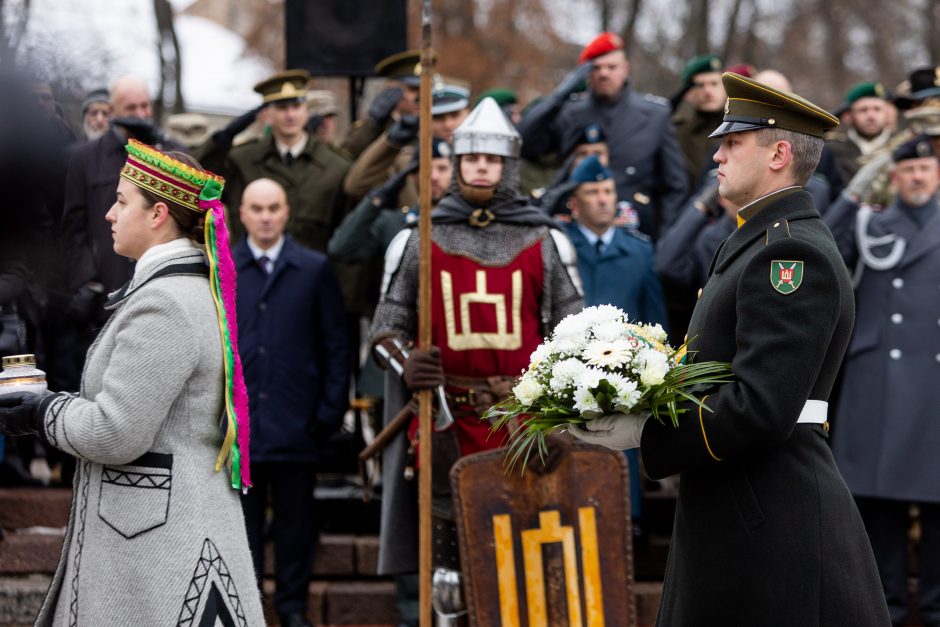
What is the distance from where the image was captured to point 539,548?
557cm

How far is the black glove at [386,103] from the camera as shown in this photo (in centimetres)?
769

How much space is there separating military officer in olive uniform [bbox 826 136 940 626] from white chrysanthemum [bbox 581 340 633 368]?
3475mm

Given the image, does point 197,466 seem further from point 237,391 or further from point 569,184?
point 569,184

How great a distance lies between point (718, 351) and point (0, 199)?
244 centimetres

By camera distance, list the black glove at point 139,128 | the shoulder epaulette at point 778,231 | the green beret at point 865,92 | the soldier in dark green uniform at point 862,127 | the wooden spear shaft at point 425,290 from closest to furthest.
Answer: the shoulder epaulette at point 778,231 < the wooden spear shaft at point 425,290 < the black glove at point 139,128 < the soldier in dark green uniform at point 862,127 < the green beret at point 865,92

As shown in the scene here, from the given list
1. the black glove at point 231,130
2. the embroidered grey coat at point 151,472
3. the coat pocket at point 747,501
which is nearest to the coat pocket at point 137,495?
the embroidered grey coat at point 151,472

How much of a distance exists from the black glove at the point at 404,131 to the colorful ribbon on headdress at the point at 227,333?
292 centimetres

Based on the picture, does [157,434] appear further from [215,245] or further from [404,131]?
[404,131]

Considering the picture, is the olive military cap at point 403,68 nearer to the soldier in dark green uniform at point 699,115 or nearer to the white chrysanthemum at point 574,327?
the soldier in dark green uniform at point 699,115

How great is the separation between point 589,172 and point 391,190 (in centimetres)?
102

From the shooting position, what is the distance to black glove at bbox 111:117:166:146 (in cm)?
662

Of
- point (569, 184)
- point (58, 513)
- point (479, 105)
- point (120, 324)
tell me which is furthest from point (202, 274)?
point (58, 513)

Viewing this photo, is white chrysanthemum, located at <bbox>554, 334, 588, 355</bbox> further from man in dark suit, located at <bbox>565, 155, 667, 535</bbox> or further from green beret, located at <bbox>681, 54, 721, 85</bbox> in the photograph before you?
green beret, located at <bbox>681, 54, 721, 85</bbox>

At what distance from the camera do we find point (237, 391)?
12.9ft
